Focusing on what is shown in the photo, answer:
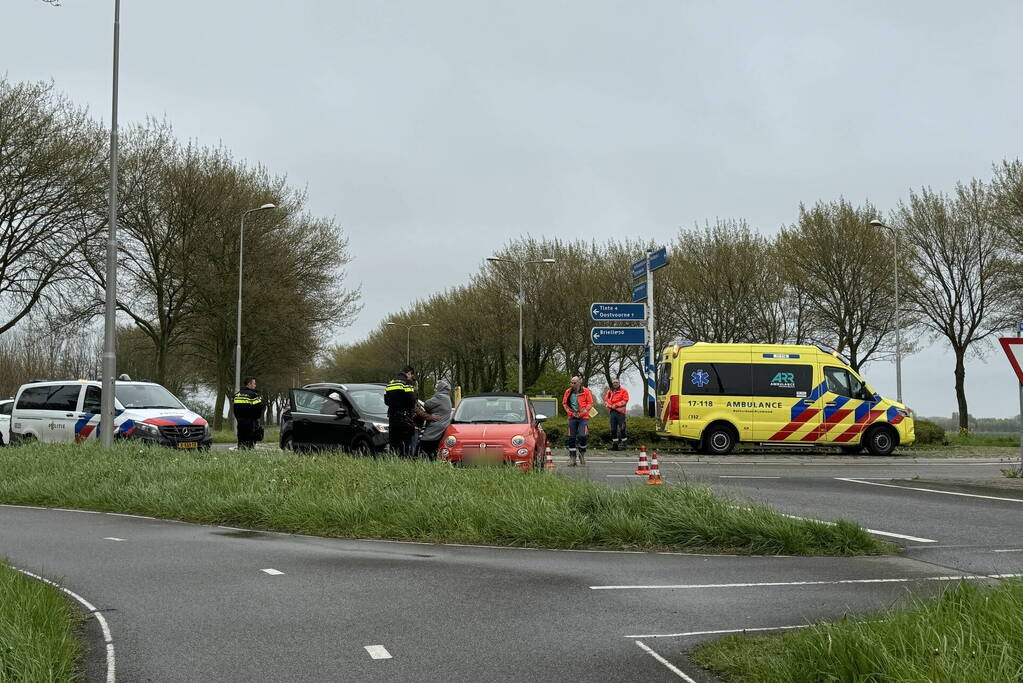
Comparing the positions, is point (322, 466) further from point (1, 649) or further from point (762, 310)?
point (762, 310)

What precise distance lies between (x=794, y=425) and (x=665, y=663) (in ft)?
68.1

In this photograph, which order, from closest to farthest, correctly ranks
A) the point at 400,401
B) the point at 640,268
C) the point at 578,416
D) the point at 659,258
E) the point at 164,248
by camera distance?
the point at 400,401 → the point at 578,416 → the point at 659,258 → the point at 640,268 → the point at 164,248

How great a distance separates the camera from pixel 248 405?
21.4m

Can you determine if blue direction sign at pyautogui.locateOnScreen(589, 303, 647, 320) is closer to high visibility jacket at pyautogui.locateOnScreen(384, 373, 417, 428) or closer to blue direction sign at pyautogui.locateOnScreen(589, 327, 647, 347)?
blue direction sign at pyautogui.locateOnScreen(589, 327, 647, 347)

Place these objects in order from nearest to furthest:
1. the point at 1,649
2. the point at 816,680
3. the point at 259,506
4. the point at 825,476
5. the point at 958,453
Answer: the point at 816,680 < the point at 1,649 < the point at 259,506 < the point at 825,476 < the point at 958,453

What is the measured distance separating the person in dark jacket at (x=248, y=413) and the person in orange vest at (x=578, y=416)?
20.4 feet

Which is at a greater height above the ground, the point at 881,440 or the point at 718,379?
the point at 718,379

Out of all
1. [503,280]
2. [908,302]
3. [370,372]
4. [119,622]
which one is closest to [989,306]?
[908,302]

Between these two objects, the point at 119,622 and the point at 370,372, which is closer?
the point at 119,622

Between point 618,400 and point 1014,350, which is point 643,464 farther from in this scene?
point 618,400

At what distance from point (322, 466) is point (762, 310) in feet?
119

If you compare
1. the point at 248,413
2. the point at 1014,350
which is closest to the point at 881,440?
the point at 1014,350

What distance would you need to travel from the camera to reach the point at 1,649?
5402 mm

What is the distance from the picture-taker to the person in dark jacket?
21.3 metres
